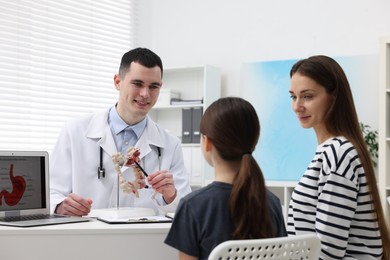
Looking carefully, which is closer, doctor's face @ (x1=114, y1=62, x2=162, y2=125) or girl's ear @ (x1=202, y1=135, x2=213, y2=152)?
girl's ear @ (x1=202, y1=135, x2=213, y2=152)

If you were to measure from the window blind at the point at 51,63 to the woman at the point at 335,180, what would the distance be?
337cm

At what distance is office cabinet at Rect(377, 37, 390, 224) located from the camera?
14.6ft

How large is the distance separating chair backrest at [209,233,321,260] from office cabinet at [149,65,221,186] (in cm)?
391

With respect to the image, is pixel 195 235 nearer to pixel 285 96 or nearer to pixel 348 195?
pixel 348 195

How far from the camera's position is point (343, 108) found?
190 centimetres

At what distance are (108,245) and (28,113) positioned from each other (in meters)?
3.20

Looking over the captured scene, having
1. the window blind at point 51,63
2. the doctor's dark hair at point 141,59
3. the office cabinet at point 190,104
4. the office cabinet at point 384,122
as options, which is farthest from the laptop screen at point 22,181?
the office cabinet at point 190,104

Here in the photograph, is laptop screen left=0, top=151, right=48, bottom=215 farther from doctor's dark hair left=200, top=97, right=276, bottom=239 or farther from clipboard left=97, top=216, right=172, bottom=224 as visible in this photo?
doctor's dark hair left=200, top=97, right=276, bottom=239

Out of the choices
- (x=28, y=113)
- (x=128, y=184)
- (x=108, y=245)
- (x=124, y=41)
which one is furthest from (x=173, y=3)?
(x=108, y=245)

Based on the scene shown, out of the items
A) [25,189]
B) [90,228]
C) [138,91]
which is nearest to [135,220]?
[90,228]

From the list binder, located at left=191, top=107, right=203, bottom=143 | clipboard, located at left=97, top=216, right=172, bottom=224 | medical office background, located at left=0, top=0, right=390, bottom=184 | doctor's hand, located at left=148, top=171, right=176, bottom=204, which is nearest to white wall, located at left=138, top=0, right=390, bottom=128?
medical office background, located at left=0, top=0, right=390, bottom=184

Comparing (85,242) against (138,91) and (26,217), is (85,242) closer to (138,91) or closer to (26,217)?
(26,217)

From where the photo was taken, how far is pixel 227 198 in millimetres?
1660

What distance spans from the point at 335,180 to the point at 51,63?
151 inches
